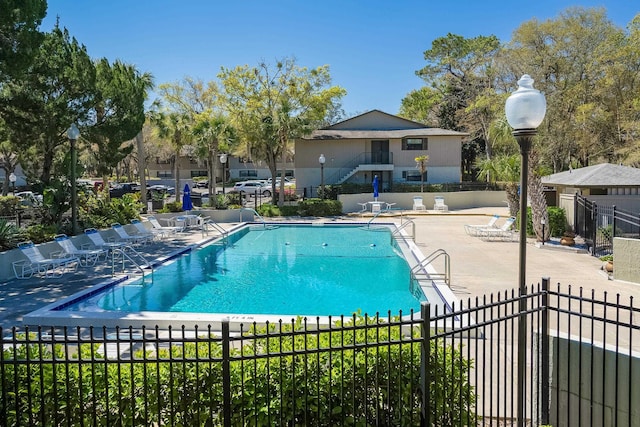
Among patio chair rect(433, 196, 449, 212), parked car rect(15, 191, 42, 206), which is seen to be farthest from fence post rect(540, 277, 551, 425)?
patio chair rect(433, 196, 449, 212)

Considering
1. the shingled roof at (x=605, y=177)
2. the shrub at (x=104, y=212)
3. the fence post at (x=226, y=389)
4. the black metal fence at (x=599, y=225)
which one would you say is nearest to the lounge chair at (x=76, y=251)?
the shrub at (x=104, y=212)

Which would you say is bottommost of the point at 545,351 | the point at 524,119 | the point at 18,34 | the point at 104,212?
the point at 545,351

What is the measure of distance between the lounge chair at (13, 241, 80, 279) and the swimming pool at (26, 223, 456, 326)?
244 cm

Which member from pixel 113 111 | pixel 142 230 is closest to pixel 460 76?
pixel 113 111

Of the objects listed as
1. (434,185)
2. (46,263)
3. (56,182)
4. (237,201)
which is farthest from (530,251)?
(434,185)

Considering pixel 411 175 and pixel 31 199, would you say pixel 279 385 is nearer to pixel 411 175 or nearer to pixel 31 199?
pixel 31 199

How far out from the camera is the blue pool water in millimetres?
11516

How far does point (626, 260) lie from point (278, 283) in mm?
8928

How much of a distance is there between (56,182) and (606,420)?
18.2 m

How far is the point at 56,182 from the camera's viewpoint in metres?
17.6

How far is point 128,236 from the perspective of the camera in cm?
1817

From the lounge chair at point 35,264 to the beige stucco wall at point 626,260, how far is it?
1465cm

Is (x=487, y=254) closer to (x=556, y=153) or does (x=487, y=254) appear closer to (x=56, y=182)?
(x=56, y=182)

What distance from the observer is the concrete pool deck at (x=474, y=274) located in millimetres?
10734
